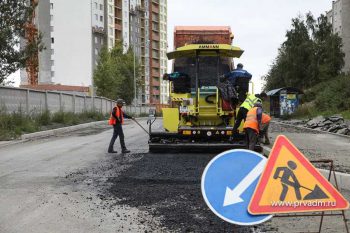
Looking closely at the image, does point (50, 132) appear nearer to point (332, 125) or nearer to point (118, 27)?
point (332, 125)

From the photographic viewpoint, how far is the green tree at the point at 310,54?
5194 centimetres

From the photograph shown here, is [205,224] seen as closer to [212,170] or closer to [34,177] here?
[212,170]

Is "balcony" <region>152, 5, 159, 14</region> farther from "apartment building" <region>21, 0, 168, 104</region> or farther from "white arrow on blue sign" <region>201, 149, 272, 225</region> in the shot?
"white arrow on blue sign" <region>201, 149, 272, 225</region>

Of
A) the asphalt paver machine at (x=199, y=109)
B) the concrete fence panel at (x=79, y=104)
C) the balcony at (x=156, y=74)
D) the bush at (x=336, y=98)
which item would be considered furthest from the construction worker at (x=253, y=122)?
the balcony at (x=156, y=74)

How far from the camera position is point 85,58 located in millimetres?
90688

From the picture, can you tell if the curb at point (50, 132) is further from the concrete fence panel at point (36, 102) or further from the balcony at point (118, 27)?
the balcony at point (118, 27)

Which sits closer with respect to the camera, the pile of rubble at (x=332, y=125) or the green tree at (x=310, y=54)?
the pile of rubble at (x=332, y=125)

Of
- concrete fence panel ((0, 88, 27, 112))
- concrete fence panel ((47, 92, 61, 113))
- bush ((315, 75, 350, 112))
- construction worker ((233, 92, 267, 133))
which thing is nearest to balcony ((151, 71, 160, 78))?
bush ((315, 75, 350, 112))

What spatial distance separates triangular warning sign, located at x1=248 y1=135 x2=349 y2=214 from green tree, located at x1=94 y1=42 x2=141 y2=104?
2124 inches

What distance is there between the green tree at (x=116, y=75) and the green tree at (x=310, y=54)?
67.4ft

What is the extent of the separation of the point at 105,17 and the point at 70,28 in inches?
405

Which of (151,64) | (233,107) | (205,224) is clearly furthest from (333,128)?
(151,64)

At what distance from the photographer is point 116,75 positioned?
203ft

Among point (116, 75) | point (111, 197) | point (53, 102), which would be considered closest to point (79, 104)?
point (53, 102)
